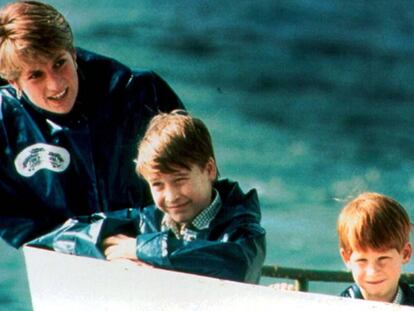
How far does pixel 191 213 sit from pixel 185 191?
4 cm

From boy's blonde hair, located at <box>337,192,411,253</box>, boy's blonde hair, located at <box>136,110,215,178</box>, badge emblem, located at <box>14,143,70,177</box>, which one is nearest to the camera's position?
boy's blonde hair, located at <box>337,192,411,253</box>

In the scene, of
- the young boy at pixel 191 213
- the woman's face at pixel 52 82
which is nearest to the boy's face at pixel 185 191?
the young boy at pixel 191 213

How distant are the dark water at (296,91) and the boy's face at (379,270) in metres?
0.07

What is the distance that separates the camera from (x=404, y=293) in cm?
213

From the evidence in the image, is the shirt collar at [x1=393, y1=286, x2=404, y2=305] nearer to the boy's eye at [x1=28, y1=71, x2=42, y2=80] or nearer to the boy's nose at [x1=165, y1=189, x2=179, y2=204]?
the boy's nose at [x1=165, y1=189, x2=179, y2=204]

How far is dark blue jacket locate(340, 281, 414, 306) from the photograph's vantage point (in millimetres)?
2121

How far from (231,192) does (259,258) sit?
5.1 inches

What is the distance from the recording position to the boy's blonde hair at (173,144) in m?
2.20

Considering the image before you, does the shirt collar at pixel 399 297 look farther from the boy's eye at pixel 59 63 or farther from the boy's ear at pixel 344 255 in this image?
the boy's eye at pixel 59 63

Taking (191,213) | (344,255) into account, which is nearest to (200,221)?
(191,213)

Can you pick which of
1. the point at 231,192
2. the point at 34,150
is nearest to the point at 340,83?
the point at 231,192

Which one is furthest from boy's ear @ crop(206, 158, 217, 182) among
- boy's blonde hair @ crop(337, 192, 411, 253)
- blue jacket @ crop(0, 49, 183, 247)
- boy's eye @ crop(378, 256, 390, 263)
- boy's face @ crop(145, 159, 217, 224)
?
boy's eye @ crop(378, 256, 390, 263)

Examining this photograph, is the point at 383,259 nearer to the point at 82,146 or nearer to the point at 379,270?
the point at 379,270

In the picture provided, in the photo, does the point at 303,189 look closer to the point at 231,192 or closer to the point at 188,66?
the point at 231,192
